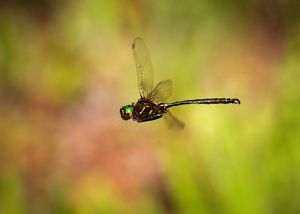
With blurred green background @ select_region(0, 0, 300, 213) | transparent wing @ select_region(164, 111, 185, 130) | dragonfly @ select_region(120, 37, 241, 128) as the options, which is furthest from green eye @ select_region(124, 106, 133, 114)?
blurred green background @ select_region(0, 0, 300, 213)

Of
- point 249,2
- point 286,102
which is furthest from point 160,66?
point 286,102

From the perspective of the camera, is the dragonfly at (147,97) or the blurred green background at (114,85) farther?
the blurred green background at (114,85)

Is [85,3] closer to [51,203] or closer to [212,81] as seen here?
[212,81]

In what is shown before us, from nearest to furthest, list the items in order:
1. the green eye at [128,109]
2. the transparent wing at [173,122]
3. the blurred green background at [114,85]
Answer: the transparent wing at [173,122] < the green eye at [128,109] < the blurred green background at [114,85]

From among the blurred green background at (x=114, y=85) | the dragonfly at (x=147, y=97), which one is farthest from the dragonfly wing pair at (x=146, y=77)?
the blurred green background at (x=114, y=85)

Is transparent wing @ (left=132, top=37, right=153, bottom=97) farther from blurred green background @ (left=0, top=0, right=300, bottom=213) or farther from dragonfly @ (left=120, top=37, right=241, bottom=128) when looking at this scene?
blurred green background @ (left=0, top=0, right=300, bottom=213)

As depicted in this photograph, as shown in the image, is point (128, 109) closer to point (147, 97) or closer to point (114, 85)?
point (147, 97)

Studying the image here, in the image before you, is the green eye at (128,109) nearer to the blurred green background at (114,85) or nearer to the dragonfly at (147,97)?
Answer: the dragonfly at (147,97)
